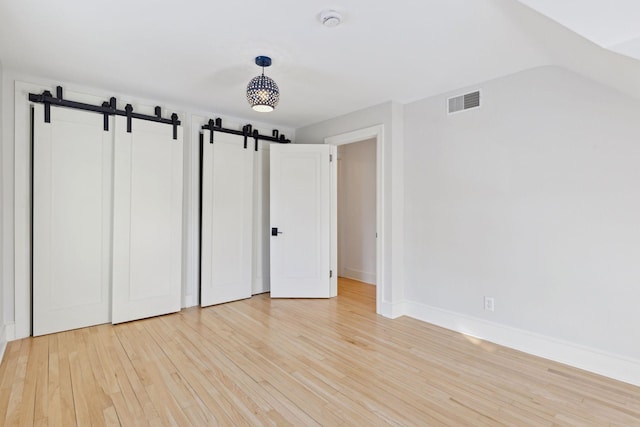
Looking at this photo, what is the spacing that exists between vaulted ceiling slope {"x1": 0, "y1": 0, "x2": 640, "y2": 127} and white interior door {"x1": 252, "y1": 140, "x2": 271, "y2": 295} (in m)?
1.38

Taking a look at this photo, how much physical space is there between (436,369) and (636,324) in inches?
57.1

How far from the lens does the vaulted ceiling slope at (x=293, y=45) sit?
6.40 ft

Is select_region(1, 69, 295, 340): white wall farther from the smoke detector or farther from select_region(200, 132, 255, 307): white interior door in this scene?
the smoke detector

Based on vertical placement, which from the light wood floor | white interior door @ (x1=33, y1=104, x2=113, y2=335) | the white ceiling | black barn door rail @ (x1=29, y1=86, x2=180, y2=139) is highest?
black barn door rail @ (x1=29, y1=86, x2=180, y2=139)

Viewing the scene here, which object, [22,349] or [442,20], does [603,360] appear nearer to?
[442,20]

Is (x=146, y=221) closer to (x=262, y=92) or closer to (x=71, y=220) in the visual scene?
(x=71, y=220)

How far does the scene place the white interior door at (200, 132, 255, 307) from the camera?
402 centimetres

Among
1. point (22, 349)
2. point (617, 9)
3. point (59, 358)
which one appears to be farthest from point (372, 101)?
point (22, 349)

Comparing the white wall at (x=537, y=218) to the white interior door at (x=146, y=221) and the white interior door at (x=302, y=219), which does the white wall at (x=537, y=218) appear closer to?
the white interior door at (x=302, y=219)

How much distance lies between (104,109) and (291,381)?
3.30 meters

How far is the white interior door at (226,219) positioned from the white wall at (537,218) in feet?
7.46

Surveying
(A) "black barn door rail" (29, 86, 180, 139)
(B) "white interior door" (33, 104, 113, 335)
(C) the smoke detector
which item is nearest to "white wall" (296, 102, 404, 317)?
(C) the smoke detector

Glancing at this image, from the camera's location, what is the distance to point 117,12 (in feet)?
6.60

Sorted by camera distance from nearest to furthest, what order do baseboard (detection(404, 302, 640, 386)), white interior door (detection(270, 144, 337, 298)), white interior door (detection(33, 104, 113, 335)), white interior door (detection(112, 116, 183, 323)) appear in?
baseboard (detection(404, 302, 640, 386))
white interior door (detection(33, 104, 113, 335))
white interior door (detection(112, 116, 183, 323))
white interior door (detection(270, 144, 337, 298))
